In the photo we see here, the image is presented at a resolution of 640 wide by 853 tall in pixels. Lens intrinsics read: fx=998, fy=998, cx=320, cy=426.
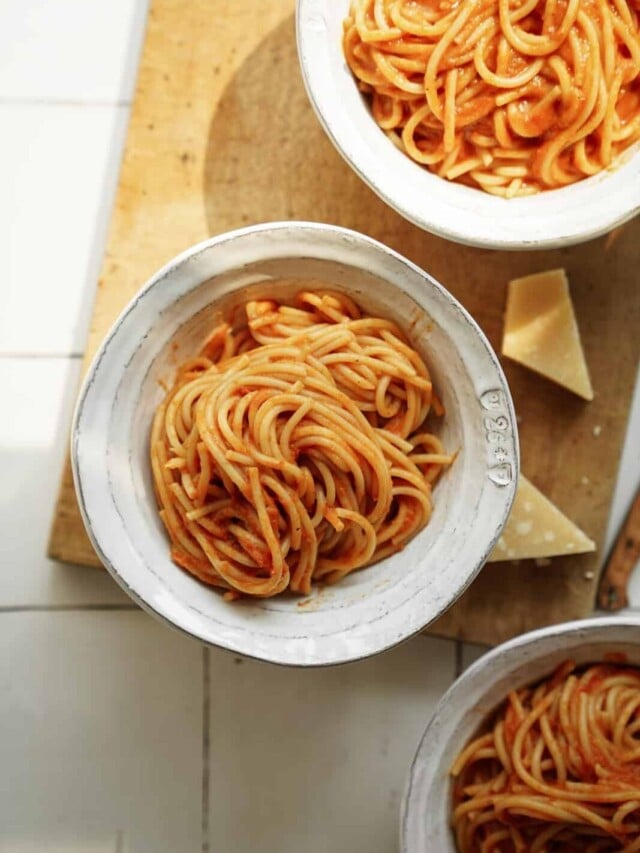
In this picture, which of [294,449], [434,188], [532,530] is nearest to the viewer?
[294,449]

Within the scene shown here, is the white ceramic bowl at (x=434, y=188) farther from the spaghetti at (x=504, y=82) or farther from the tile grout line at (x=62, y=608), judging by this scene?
the tile grout line at (x=62, y=608)

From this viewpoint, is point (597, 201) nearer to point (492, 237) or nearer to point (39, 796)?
point (492, 237)

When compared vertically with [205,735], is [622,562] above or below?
above

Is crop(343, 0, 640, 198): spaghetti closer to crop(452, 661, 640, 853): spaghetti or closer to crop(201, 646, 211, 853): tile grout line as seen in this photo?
crop(452, 661, 640, 853): spaghetti

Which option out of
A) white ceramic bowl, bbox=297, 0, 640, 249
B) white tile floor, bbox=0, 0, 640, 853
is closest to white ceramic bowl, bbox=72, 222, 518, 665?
white ceramic bowl, bbox=297, 0, 640, 249

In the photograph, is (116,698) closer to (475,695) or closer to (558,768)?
(475,695)

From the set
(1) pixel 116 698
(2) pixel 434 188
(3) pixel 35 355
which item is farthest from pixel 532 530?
(3) pixel 35 355
